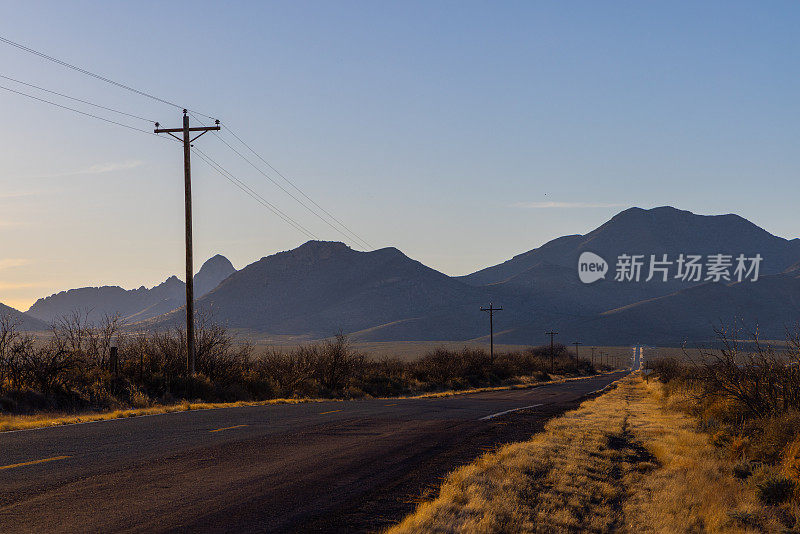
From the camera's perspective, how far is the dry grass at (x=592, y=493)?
8.52 meters

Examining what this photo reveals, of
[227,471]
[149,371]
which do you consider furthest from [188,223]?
[227,471]

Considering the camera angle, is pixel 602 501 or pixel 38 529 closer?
pixel 38 529

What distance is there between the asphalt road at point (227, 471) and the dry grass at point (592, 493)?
591 mm

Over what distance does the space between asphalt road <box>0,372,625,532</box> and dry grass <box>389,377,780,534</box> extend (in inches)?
23.3

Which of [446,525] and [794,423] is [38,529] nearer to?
[446,525]

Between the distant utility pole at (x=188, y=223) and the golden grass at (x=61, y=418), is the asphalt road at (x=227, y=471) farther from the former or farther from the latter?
the distant utility pole at (x=188, y=223)

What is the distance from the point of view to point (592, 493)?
34.7 feet

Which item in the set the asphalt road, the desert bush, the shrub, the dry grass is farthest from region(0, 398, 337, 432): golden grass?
the shrub

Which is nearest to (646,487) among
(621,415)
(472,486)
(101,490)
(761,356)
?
(472,486)

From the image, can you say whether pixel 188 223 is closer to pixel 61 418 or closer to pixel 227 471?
pixel 61 418

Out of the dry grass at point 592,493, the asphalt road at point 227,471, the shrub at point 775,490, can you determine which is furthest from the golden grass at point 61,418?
the shrub at point 775,490

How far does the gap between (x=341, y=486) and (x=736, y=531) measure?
518 cm

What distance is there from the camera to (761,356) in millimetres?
16141

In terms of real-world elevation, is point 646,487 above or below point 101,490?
below
